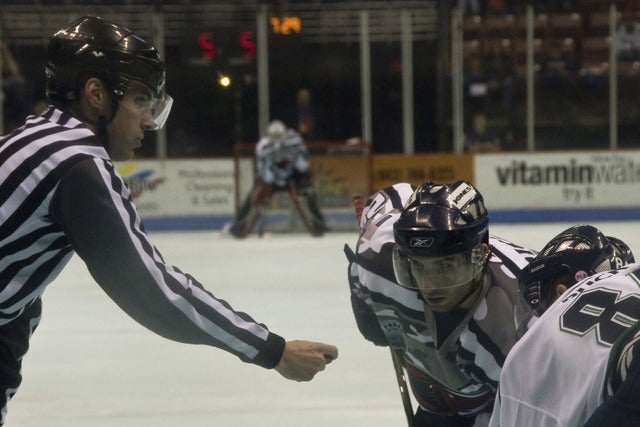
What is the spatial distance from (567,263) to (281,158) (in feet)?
34.7

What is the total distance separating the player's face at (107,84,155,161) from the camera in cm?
212

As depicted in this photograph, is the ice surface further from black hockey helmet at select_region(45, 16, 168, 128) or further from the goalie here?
the goalie

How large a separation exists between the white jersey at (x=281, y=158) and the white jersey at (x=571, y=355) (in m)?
10.8

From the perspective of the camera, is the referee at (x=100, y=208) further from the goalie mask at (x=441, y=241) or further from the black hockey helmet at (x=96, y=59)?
the goalie mask at (x=441, y=241)

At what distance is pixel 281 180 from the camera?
40.2 feet

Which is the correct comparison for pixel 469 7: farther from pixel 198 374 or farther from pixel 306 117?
pixel 198 374

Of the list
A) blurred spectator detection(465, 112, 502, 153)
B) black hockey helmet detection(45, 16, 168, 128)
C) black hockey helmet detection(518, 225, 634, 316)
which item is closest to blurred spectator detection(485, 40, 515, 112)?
blurred spectator detection(465, 112, 502, 153)

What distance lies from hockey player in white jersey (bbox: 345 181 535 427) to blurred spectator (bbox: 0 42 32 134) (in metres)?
10.5

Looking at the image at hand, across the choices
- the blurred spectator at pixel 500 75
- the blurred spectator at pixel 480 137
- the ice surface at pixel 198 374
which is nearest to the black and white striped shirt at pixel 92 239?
the ice surface at pixel 198 374

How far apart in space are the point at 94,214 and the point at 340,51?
11.7 metres

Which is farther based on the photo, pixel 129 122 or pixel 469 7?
pixel 469 7

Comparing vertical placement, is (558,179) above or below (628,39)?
below

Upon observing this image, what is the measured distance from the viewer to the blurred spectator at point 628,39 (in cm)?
1350

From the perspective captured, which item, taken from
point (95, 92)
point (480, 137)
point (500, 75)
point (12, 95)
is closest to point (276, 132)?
point (480, 137)
